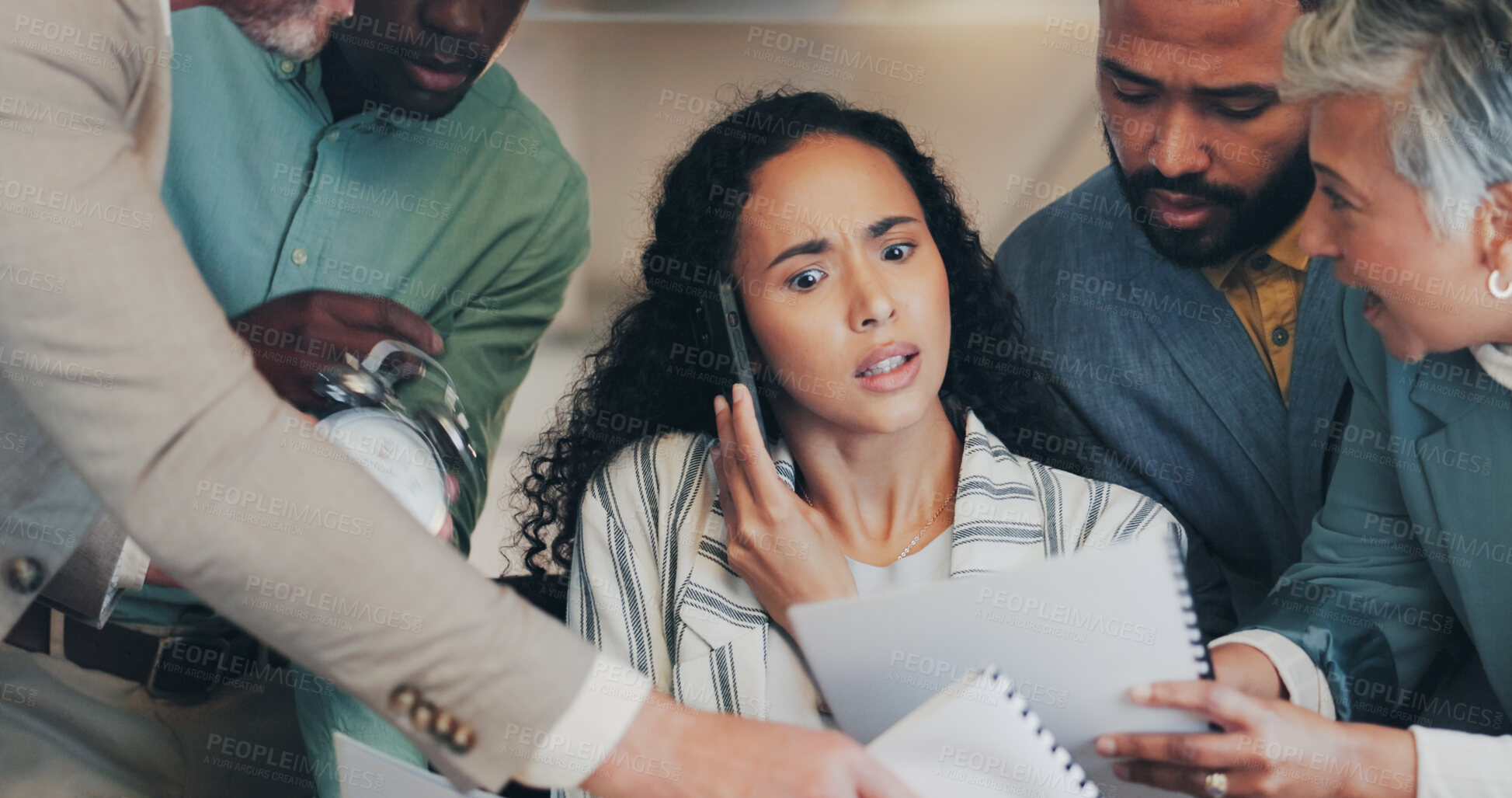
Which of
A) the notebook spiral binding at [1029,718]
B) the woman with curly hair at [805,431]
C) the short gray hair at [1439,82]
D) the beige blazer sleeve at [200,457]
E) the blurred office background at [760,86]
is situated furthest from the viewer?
the blurred office background at [760,86]

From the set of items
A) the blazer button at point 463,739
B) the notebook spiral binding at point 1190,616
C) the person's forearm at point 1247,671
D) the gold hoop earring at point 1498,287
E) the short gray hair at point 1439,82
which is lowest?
the blazer button at point 463,739

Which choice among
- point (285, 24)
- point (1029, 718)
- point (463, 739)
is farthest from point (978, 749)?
point (285, 24)

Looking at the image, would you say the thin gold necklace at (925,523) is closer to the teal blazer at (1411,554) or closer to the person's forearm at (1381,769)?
the teal blazer at (1411,554)

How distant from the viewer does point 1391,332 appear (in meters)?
1.45

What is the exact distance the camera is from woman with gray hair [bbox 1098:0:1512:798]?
1.29m

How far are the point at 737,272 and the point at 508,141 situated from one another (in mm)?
723

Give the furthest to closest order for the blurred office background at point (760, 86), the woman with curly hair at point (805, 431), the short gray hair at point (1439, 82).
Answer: the blurred office background at point (760, 86), the woman with curly hair at point (805, 431), the short gray hair at point (1439, 82)

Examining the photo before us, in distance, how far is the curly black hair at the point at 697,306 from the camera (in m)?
1.80

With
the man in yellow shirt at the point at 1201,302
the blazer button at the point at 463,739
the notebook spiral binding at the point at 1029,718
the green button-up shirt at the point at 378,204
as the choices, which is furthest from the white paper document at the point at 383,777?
the man in yellow shirt at the point at 1201,302

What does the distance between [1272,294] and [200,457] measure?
1.61 metres

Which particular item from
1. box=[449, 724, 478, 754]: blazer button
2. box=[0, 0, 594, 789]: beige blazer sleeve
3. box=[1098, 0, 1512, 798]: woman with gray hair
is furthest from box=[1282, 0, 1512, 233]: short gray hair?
box=[449, 724, 478, 754]: blazer button

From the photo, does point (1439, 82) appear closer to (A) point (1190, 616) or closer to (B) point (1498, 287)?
(B) point (1498, 287)

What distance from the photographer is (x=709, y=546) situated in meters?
1.72

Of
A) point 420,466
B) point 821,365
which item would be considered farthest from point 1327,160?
point 420,466
